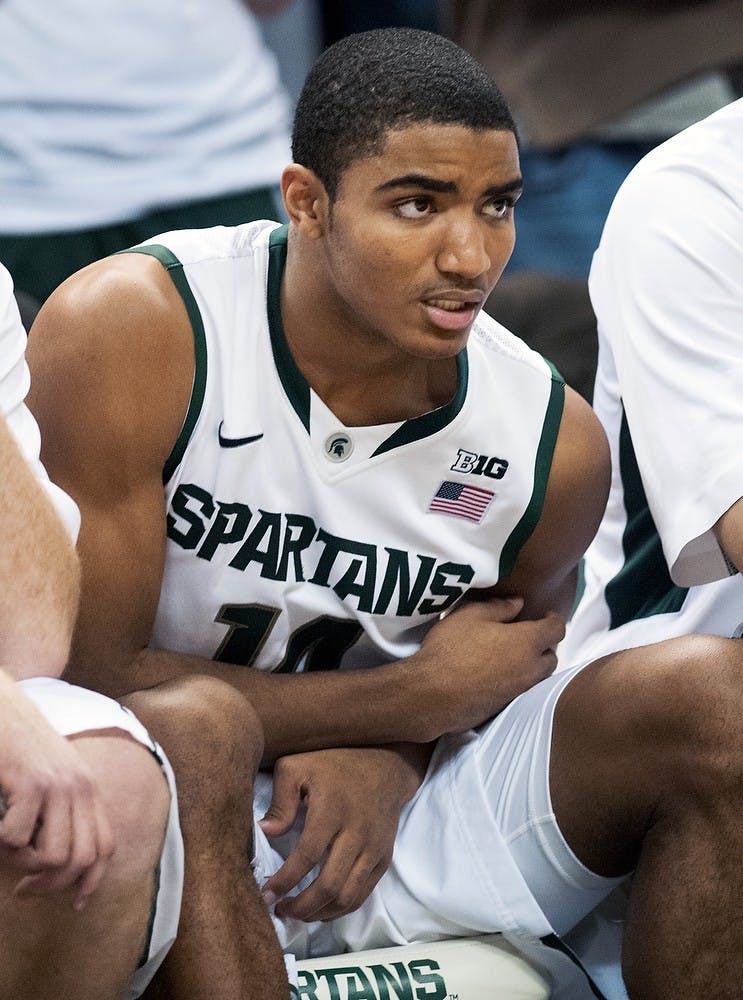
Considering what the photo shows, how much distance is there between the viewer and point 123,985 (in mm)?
1724

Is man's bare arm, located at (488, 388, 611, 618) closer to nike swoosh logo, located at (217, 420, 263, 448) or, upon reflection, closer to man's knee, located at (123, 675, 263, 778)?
nike swoosh logo, located at (217, 420, 263, 448)

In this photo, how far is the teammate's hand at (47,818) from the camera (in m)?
1.55

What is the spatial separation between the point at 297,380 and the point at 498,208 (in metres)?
0.35

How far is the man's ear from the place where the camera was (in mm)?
2209

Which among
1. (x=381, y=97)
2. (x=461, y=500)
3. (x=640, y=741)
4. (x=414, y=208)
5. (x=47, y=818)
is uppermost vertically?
(x=381, y=97)

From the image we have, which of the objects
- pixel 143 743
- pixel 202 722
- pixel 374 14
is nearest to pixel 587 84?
pixel 374 14

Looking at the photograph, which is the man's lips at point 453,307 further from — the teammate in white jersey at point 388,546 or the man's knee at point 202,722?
the man's knee at point 202,722

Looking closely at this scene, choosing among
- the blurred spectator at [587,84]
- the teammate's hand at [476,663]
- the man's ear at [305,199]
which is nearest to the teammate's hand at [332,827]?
the teammate's hand at [476,663]

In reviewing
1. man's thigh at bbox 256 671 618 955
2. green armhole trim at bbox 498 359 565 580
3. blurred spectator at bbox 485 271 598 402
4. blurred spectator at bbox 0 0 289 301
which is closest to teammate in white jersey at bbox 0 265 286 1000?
man's thigh at bbox 256 671 618 955

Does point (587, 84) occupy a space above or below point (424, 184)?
below

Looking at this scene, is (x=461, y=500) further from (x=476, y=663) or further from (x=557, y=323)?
(x=557, y=323)

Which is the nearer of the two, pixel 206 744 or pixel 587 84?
pixel 206 744

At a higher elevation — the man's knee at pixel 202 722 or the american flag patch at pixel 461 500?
the man's knee at pixel 202 722

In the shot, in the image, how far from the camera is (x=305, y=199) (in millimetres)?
2225
